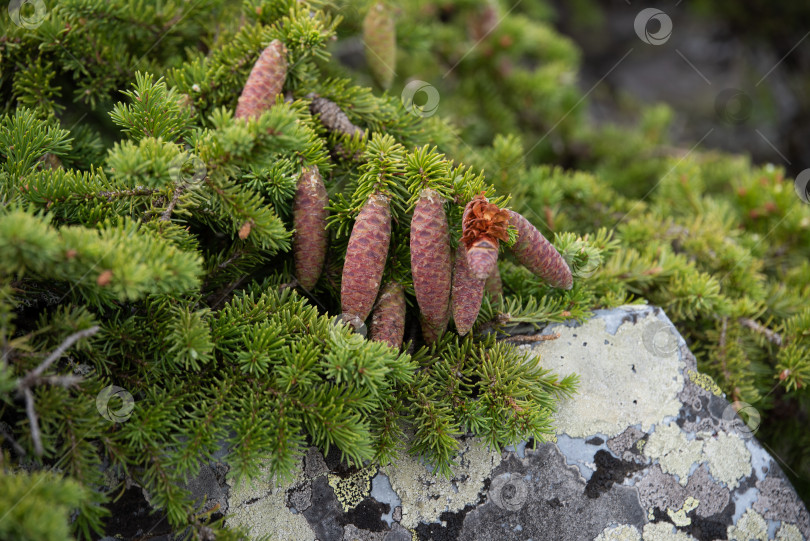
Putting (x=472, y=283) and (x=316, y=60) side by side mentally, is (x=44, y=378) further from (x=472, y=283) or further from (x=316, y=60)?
(x=316, y=60)

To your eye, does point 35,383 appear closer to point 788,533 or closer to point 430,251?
point 430,251

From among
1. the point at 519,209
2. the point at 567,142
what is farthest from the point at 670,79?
the point at 519,209

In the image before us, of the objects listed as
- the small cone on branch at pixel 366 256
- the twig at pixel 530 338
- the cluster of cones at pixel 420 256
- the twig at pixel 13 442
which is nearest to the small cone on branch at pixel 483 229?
the cluster of cones at pixel 420 256

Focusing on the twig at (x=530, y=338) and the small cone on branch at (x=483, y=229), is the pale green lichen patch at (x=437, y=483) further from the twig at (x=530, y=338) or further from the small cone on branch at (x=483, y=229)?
the small cone on branch at (x=483, y=229)

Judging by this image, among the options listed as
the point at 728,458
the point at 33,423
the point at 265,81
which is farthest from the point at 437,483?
the point at 265,81

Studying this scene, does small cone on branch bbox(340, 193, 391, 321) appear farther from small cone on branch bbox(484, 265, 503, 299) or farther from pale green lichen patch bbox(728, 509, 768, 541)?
pale green lichen patch bbox(728, 509, 768, 541)
